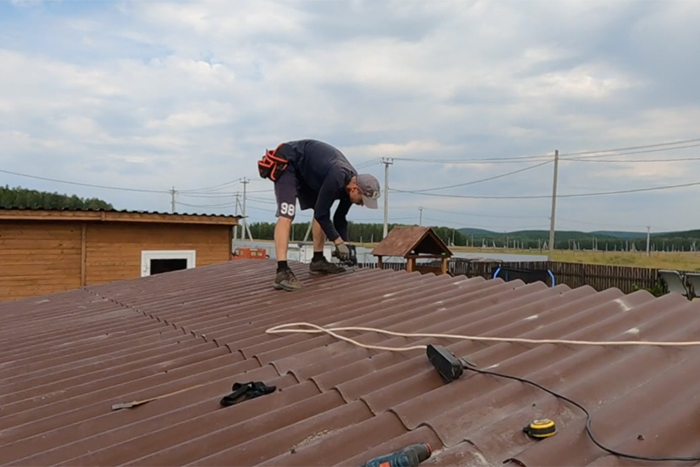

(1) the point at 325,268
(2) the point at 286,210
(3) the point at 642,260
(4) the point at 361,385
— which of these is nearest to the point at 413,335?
(4) the point at 361,385

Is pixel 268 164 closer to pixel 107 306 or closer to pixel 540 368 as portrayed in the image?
pixel 107 306

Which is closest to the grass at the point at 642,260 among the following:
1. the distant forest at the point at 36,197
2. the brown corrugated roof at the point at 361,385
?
the brown corrugated roof at the point at 361,385

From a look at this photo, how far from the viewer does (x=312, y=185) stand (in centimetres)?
536

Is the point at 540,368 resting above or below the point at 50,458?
above

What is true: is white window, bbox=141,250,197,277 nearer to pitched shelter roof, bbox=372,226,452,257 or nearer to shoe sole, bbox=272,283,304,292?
pitched shelter roof, bbox=372,226,452,257

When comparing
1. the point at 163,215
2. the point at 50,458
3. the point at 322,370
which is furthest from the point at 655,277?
the point at 50,458

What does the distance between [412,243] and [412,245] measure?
0.10 meters

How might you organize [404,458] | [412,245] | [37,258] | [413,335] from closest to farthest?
1. [404,458]
2. [413,335]
3. [37,258]
4. [412,245]

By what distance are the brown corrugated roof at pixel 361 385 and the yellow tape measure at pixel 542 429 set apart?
0.03 meters

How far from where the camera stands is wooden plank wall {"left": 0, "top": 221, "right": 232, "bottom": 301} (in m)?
11.6

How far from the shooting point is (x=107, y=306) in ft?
19.4

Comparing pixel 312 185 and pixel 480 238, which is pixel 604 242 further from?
pixel 312 185

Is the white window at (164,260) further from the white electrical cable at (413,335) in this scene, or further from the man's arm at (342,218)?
the white electrical cable at (413,335)

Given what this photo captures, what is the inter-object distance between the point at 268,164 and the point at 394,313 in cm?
243
